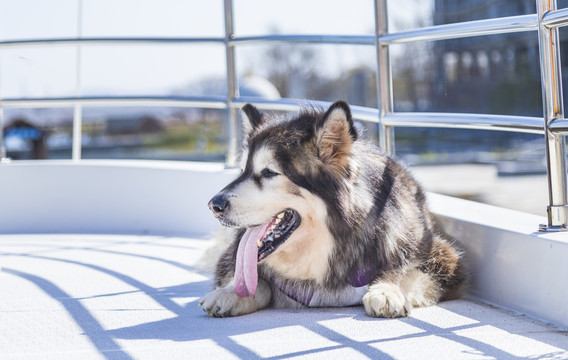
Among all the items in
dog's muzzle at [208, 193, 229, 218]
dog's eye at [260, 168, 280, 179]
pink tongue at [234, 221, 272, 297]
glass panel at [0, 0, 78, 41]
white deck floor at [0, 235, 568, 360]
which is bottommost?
white deck floor at [0, 235, 568, 360]

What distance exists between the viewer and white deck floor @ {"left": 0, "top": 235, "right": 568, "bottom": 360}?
1.96 meters

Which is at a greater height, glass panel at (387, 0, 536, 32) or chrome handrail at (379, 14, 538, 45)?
glass panel at (387, 0, 536, 32)

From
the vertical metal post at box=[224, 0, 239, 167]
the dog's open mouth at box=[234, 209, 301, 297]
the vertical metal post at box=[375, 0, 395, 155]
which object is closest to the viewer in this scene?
the dog's open mouth at box=[234, 209, 301, 297]

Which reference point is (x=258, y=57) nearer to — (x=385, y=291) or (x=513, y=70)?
(x=513, y=70)

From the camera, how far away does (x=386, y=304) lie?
241 centimetres

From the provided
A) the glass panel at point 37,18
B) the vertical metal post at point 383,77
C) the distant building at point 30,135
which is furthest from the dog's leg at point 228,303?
the distant building at point 30,135

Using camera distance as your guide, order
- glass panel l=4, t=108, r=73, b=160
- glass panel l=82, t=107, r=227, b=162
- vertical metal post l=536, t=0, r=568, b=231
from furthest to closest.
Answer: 1. glass panel l=82, t=107, r=227, b=162
2. glass panel l=4, t=108, r=73, b=160
3. vertical metal post l=536, t=0, r=568, b=231

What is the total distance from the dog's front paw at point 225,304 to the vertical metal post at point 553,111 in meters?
1.09

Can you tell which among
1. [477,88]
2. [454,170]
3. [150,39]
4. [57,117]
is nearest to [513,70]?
[477,88]

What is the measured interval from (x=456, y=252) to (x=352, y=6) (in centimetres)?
3358

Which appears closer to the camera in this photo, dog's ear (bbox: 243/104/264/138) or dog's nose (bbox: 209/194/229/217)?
dog's nose (bbox: 209/194/229/217)

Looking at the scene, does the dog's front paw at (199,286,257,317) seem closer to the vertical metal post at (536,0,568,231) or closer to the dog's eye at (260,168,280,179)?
the dog's eye at (260,168,280,179)

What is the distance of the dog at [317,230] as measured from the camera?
254cm

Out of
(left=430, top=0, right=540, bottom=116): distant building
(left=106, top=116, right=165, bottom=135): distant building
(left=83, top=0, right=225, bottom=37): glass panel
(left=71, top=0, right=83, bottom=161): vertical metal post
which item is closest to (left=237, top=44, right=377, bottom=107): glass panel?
(left=430, top=0, right=540, bottom=116): distant building
